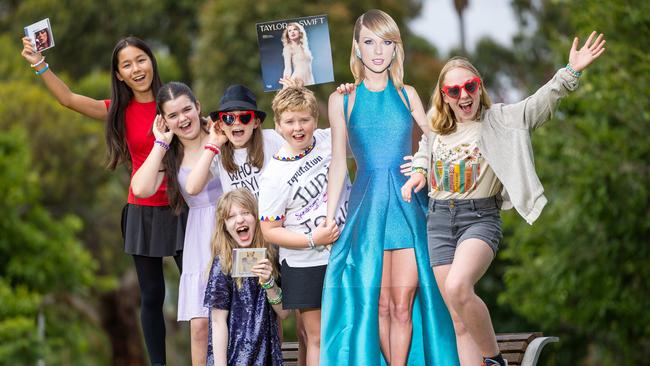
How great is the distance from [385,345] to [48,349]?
16762 millimetres

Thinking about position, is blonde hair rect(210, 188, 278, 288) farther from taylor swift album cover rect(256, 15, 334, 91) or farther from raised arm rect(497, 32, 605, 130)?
raised arm rect(497, 32, 605, 130)

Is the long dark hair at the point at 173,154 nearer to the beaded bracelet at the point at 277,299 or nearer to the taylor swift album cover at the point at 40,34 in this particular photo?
the taylor swift album cover at the point at 40,34

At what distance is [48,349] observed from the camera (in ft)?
76.3

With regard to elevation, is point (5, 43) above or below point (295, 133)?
above

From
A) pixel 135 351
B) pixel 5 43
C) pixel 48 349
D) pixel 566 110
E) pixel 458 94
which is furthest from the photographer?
pixel 5 43

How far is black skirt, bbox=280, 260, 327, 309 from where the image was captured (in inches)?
300

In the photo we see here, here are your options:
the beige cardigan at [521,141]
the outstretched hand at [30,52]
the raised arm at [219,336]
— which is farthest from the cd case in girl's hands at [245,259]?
the outstretched hand at [30,52]

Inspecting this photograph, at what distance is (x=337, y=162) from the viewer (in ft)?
25.1

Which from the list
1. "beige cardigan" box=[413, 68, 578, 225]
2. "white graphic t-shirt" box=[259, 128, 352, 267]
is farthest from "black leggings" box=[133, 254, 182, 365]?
"beige cardigan" box=[413, 68, 578, 225]

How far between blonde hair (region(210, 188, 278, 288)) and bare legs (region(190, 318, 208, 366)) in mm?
483

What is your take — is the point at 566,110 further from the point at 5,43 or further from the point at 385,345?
the point at 5,43

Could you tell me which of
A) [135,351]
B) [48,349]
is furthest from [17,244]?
[135,351]

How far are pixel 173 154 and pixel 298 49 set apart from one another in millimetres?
1131

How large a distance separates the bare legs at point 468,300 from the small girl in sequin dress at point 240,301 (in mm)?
1088
